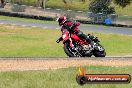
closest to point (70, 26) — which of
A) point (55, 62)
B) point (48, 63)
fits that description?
point (55, 62)

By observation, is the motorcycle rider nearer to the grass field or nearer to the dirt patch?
the dirt patch

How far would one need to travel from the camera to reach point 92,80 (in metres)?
3.65

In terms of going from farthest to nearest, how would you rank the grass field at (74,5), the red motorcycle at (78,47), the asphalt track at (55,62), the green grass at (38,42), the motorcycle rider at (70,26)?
the grass field at (74,5)
the green grass at (38,42)
the red motorcycle at (78,47)
the motorcycle rider at (70,26)
the asphalt track at (55,62)

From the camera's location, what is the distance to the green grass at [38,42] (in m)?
25.8

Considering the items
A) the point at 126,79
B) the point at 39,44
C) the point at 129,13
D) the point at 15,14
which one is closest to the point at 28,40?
the point at 39,44

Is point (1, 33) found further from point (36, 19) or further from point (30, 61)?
point (30, 61)

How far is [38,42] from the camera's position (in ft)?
97.8

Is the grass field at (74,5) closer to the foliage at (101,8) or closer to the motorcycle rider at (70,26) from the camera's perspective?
the foliage at (101,8)

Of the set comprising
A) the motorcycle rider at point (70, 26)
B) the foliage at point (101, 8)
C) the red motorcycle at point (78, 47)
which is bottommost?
the foliage at point (101, 8)

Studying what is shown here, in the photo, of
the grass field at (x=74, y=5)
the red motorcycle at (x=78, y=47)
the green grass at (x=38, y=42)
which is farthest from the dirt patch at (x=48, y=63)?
the grass field at (x=74, y=5)

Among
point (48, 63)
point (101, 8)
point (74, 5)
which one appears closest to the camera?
point (48, 63)

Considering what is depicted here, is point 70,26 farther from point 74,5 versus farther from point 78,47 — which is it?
point 74,5

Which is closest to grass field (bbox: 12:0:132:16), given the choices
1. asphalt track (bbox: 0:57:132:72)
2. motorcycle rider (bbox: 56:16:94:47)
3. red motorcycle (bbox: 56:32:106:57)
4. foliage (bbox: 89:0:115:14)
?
foliage (bbox: 89:0:115:14)

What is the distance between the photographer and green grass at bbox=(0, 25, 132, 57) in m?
25.8
